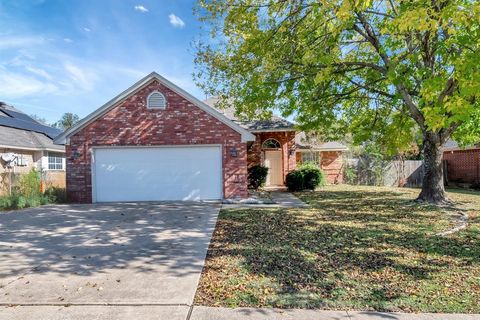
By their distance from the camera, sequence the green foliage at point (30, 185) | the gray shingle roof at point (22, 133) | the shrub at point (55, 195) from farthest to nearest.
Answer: the gray shingle roof at point (22, 133) < the shrub at point (55, 195) < the green foliage at point (30, 185)

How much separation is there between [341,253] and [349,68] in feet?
25.2

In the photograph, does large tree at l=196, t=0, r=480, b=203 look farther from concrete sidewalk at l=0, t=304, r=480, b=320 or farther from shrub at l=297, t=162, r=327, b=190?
concrete sidewalk at l=0, t=304, r=480, b=320

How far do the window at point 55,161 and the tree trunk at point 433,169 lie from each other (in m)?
18.6

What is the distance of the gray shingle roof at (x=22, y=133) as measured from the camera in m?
15.6

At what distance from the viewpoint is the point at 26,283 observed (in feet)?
14.5

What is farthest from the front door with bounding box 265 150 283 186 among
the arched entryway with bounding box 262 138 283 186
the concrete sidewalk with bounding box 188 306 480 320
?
the concrete sidewalk with bounding box 188 306 480 320

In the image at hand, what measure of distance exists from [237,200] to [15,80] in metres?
16.2

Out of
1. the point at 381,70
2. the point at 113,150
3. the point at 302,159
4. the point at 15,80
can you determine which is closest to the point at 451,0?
the point at 381,70

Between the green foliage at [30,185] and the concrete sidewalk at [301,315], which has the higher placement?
the green foliage at [30,185]

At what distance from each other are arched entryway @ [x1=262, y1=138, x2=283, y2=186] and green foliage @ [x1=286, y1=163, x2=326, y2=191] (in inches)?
69.4

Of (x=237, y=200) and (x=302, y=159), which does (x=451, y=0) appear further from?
(x=302, y=159)

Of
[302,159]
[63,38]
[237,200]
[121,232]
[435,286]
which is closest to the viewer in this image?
[435,286]

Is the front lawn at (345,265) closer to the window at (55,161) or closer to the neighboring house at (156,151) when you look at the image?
the neighboring house at (156,151)

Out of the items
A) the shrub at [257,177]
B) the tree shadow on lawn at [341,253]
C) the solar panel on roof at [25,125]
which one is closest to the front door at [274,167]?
the shrub at [257,177]
